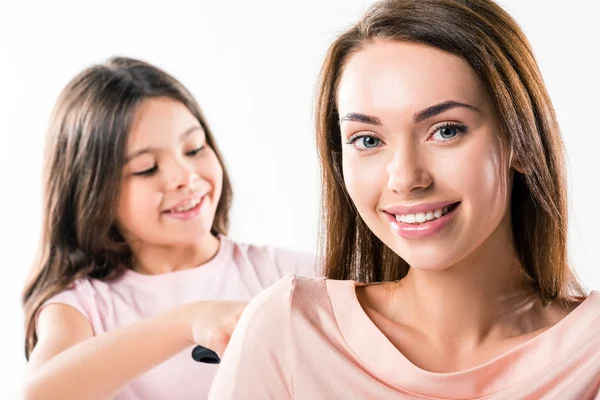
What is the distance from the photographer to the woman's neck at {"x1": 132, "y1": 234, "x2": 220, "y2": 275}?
9.81ft

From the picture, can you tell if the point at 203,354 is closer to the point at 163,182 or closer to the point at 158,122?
the point at 163,182

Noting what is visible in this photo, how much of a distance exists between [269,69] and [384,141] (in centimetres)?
265

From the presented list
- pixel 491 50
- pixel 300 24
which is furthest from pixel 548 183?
pixel 300 24

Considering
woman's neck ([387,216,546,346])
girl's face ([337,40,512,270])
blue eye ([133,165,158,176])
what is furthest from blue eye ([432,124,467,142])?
blue eye ([133,165,158,176])

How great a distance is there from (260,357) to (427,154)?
0.43 metres

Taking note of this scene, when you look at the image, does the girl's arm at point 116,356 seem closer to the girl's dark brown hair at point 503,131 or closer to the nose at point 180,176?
the girl's dark brown hair at point 503,131

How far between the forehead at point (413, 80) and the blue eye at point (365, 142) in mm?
44

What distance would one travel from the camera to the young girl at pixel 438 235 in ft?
5.29

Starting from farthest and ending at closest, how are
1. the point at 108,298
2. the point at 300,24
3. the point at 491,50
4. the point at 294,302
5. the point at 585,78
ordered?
the point at 300,24, the point at 585,78, the point at 108,298, the point at 294,302, the point at 491,50

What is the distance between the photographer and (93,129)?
2938mm

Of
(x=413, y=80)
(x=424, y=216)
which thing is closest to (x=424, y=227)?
(x=424, y=216)

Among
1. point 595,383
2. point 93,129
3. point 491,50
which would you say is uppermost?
point 491,50

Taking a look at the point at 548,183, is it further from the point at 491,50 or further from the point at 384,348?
the point at 384,348

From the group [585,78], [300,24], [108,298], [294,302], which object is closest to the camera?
[294,302]
